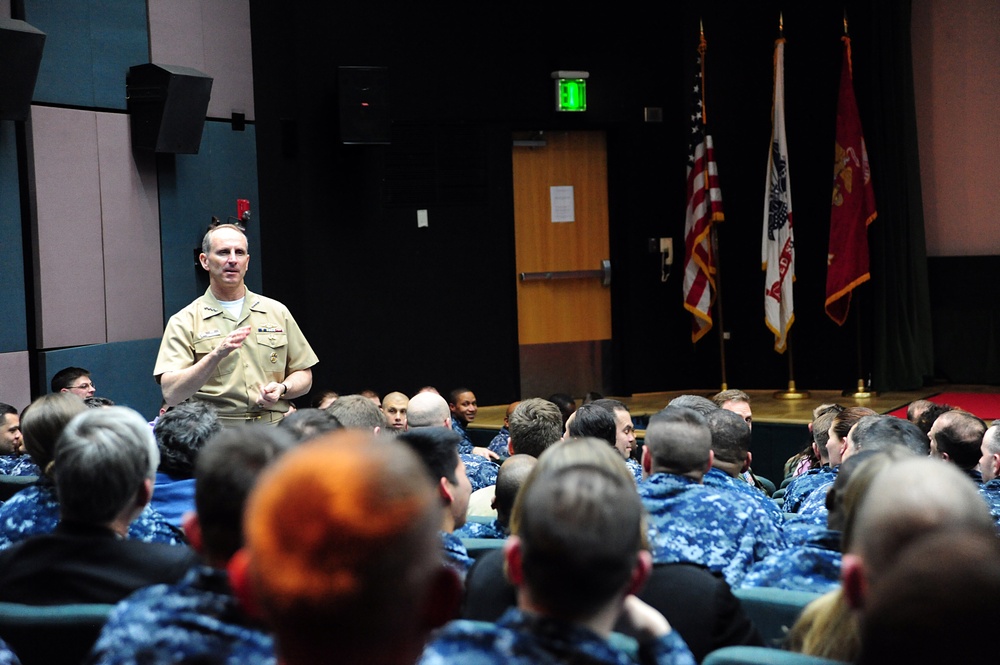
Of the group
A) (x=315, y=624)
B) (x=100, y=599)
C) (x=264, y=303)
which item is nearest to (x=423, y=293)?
(x=264, y=303)

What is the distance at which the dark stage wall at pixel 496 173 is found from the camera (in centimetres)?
706

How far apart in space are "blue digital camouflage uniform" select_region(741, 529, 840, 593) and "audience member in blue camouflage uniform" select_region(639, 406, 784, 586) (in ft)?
0.30

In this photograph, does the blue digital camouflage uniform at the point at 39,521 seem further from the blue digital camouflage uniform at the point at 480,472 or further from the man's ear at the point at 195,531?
the blue digital camouflage uniform at the point at 480,472

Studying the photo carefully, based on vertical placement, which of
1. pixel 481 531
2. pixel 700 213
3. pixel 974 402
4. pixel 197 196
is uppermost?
pixel 197 196

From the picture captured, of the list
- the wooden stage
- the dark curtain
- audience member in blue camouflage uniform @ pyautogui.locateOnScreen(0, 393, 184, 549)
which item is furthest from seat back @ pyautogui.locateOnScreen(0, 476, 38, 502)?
the dark curtain

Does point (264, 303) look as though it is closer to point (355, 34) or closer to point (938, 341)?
point (355, 34)

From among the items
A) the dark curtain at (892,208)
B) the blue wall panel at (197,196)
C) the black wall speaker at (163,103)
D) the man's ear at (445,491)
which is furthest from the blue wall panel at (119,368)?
the dark curtain at (892,208)

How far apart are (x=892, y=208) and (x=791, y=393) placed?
1.50m

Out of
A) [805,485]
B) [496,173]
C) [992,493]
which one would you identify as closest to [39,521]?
[805,485]

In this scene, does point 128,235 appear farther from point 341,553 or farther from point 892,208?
point 341,553

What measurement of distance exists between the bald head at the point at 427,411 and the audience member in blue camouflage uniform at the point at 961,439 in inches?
69.0

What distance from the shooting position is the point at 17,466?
377 centimetres

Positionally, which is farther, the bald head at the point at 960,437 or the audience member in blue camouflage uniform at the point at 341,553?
the bald head at the point at 960,437

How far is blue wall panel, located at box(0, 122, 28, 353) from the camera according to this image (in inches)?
207
